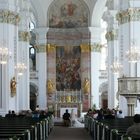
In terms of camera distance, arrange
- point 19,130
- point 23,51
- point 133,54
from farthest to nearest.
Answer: point 23,51, point 133,54, point 19,130

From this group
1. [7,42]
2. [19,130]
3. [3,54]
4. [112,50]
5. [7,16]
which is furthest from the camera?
[112,50]

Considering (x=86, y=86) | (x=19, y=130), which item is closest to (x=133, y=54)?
(x=19, y=130)

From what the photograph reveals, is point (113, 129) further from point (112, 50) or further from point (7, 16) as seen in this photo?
point (112, 50)

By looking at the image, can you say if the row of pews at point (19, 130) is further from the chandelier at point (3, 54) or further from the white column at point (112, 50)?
the white column at point (112, 50)

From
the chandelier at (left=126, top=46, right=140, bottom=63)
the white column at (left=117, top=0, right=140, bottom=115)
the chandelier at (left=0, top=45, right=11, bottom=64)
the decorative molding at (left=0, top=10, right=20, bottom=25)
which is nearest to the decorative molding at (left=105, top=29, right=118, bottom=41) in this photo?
the white column at (left=117, top=0, right=140, bottom=115)

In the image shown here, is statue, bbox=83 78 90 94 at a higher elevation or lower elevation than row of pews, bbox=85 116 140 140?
higher

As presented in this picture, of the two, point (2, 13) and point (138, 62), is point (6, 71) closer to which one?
point (2, 13)

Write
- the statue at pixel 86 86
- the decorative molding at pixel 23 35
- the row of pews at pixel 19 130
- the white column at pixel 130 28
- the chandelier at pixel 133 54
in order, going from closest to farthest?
1. the row of pews at pixel 19 130
2. the chandelier at pixel 133 54
3. the white column at pixel 130 28
4. the decorative molding at pixel 23 35
5. the statue at pixel 86 86

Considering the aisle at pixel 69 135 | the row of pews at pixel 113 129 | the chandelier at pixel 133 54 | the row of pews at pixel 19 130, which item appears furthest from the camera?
the chandelier at pixel 133 54

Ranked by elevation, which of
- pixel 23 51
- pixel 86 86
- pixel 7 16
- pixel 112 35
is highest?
pixel 112 35

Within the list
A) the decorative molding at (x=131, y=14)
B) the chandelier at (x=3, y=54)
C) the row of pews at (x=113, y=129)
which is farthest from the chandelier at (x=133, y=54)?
the row of pews at (x=113, y=129)

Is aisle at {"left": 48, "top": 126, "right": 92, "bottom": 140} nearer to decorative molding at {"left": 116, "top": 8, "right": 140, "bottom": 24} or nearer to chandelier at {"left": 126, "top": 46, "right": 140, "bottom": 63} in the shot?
chandelier at {"left": 126, "top": 46, "right": 140, "bottom": 63}

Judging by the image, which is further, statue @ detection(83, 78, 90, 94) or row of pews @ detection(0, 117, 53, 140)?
statue @ detection(83, 78, 90, 94)

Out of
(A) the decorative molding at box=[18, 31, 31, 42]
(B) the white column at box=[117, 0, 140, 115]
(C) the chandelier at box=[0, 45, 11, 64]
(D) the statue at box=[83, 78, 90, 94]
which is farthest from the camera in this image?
(D) the statue at box=[83, 78, 90, 94]
